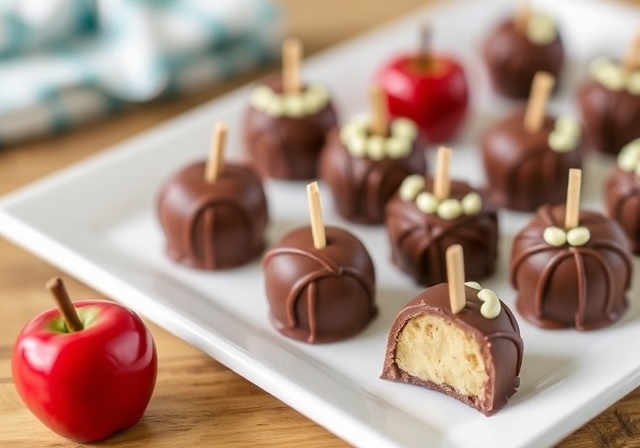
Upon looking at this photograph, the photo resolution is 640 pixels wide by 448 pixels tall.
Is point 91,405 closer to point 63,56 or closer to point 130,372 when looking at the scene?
point 130,372

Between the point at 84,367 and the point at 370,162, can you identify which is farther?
the point at 370,162

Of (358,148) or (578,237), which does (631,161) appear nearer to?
(578,237)

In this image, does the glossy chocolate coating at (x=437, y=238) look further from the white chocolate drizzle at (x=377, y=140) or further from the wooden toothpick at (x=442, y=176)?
the white chocolate drizzle at (x=377, y=140)

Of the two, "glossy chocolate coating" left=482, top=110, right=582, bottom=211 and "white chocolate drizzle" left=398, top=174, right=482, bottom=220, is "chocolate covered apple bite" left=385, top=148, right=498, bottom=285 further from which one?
"glossy chocolate coating" left=482, top=110, right=582, bottom=211

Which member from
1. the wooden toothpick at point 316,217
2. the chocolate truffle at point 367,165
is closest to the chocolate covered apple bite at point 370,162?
the chocolate truffle at point 367,165

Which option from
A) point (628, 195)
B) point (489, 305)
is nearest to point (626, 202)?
point (628, 195)

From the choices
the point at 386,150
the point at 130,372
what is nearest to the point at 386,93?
the point at 386,150
